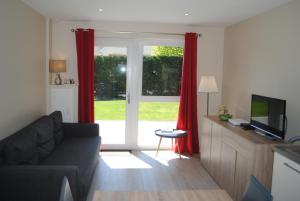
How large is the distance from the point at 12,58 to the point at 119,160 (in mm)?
2397

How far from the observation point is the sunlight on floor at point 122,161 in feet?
14.9

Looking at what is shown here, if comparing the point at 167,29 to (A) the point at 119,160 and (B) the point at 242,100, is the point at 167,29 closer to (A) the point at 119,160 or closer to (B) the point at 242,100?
(B) the point at 242,100

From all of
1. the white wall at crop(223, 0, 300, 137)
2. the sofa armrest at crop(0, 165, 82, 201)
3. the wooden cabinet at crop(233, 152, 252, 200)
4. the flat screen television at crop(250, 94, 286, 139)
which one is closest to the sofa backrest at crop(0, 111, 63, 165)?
the sofa armrest at crop(0, 165, 82, 201)

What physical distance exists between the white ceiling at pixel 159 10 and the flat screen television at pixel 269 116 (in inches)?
49.7

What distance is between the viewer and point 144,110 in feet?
17.9

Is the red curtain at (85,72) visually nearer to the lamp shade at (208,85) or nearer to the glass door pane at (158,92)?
the glass door pane at (158,92)

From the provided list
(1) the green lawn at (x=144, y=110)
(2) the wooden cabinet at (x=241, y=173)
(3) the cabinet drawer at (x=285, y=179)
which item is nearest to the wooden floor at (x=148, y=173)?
(2) the wooden cabinet at (x=241, y=173)

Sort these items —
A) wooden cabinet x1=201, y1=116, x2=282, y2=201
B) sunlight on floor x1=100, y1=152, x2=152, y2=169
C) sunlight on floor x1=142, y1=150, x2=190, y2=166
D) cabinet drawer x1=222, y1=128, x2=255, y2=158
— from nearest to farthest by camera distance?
1. wooden cabinet x1=201, y1=116, x2=282, y2=201
2. cabinet drawer x1=222, y1=128, x2=255, y2=158
3. sunlight on floor x1=100, y1=152, x2=152, y2=169
4. sunlight on floor x1=142, y1=150, x2=190, y2=166

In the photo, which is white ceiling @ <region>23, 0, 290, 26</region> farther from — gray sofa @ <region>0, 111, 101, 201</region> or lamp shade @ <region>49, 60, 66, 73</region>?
gray sofa @ <region>0, 111, 101, 201</region>

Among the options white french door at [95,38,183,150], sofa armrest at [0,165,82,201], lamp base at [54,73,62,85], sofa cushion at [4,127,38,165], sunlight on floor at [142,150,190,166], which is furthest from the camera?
white french door at [95,38,183,150]

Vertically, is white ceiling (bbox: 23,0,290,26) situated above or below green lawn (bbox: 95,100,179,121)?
above

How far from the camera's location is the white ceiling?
12.0ft

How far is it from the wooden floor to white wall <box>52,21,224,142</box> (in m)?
1.28

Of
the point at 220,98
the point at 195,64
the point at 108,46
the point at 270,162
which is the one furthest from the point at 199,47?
the point at 270,162
